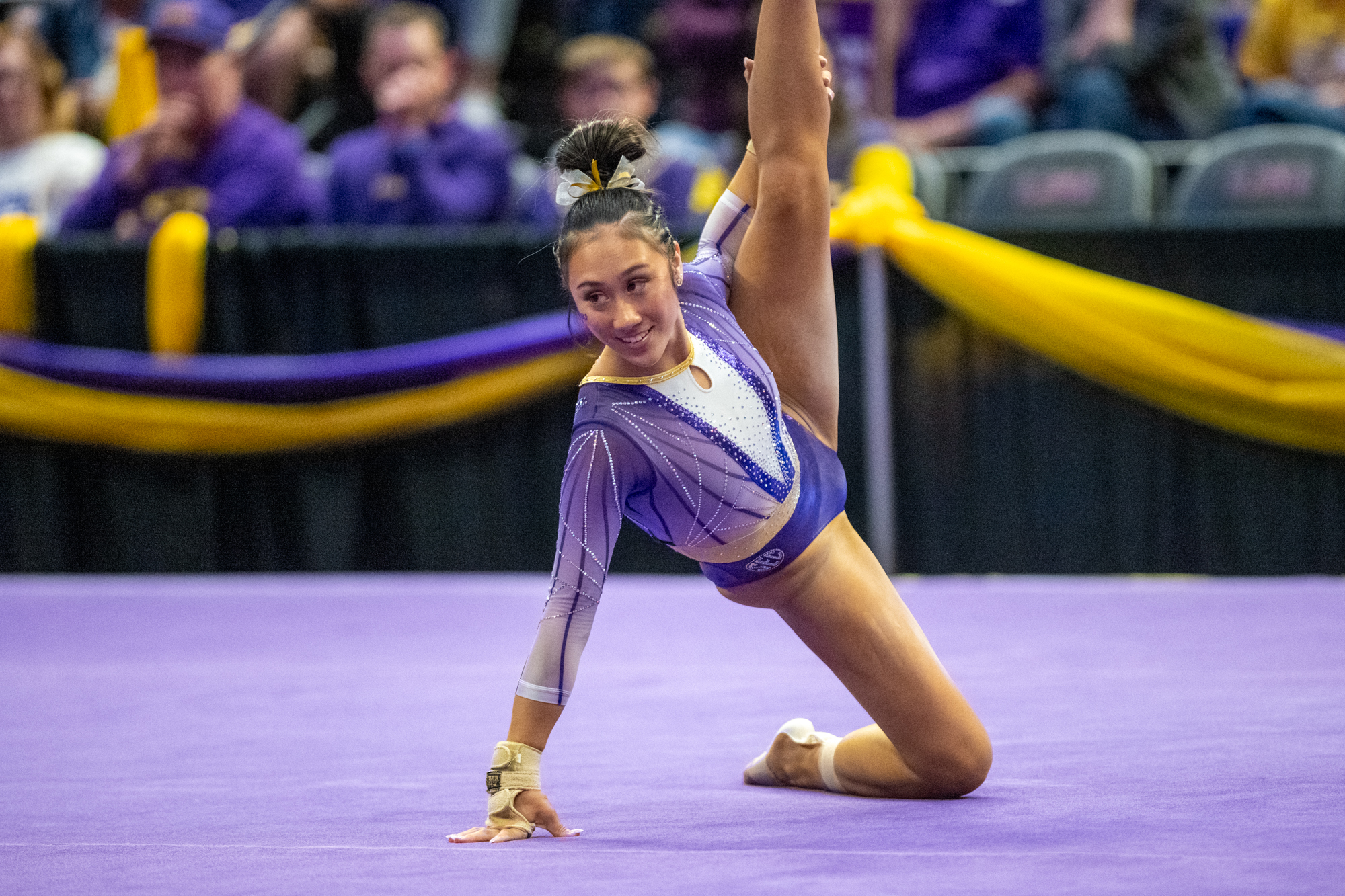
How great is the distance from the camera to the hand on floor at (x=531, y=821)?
7.37ft

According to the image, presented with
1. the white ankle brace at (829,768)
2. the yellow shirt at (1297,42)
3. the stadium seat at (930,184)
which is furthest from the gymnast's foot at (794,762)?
the yellow shirt at (1297,42)

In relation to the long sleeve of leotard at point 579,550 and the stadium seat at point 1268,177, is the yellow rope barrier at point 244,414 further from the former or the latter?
the long sleeve of leotard at point 579,550

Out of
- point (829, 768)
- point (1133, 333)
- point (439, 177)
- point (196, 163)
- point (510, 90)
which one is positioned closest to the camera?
point (829, 768)

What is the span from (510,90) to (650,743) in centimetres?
510

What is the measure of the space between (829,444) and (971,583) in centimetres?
241

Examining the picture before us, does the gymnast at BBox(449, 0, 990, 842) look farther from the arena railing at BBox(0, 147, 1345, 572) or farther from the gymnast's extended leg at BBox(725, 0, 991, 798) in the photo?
the arena railing at BBox(0, 147, 1345, 572)

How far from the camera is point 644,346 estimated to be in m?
2.37

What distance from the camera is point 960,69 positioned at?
6840 mm

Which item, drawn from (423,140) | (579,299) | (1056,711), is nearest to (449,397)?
(423,140)

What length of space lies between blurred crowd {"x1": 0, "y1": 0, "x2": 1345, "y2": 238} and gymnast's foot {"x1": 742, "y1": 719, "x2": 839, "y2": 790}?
2615 millimetres

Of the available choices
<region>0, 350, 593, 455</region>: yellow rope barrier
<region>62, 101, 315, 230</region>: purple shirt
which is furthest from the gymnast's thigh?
<region>62, 101, 315, 230</region>: purple shirt

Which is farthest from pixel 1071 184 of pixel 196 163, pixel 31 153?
pixel 31 153

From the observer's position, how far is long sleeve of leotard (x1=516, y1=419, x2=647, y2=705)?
7.52 feet

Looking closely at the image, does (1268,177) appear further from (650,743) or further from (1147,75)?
(650,743)
